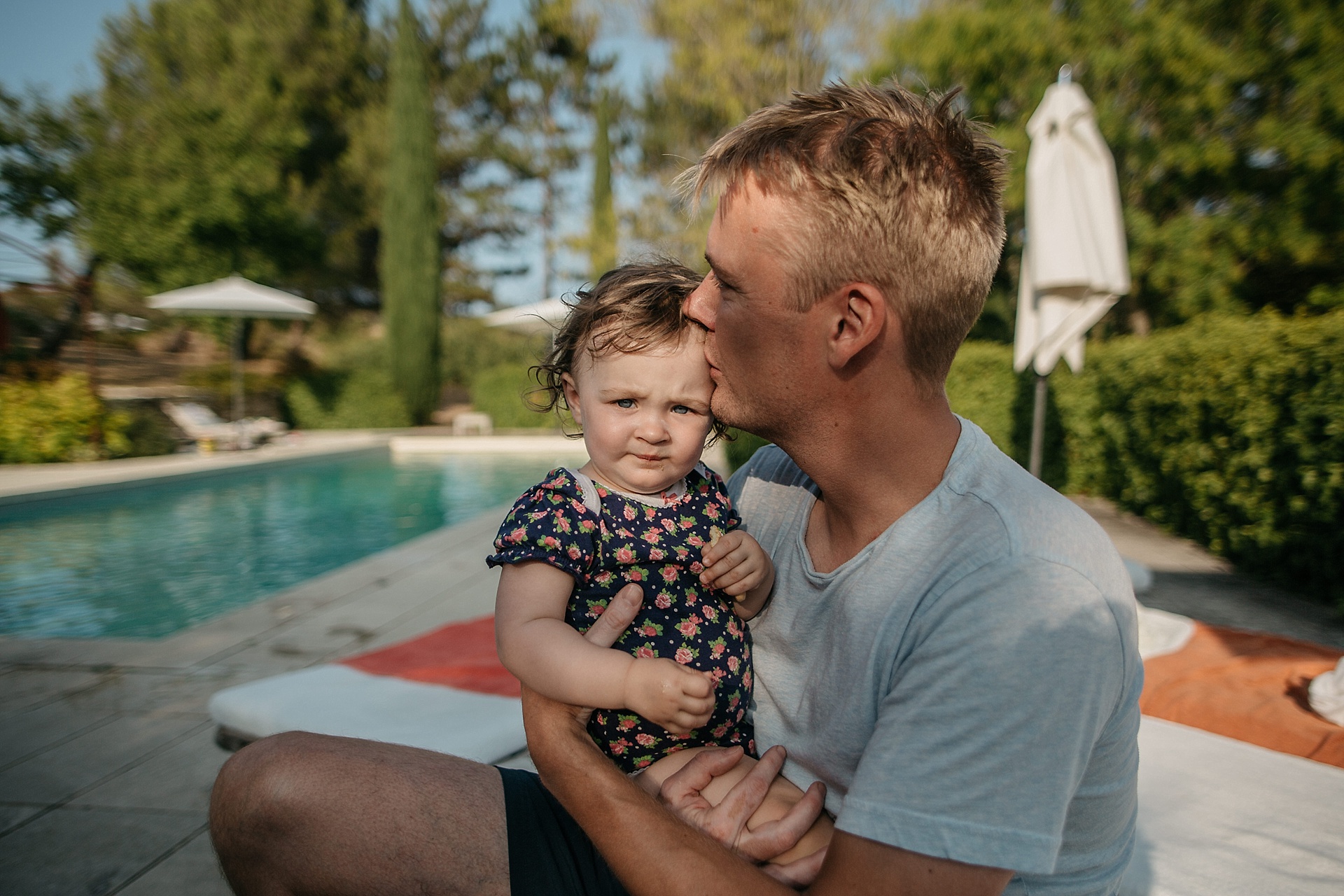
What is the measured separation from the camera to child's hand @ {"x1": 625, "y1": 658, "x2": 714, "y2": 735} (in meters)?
1.34

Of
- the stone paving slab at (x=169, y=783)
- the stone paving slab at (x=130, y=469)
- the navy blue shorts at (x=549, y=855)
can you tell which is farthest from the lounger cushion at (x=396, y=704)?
the stone paving slab at (x=130, y=469)

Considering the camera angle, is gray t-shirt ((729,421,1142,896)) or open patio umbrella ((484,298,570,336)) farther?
open patio umbrella ((484,298,570,336))

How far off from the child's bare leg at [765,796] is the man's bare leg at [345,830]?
0.99 ft

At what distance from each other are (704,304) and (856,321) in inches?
14.2

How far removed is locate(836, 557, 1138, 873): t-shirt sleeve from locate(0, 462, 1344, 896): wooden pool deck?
2.14 meters

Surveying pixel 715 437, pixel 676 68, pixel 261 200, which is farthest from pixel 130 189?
pixel 715 437

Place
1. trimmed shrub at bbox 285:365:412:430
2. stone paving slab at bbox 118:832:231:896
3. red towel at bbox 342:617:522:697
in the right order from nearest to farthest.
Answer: stone paving slab at bbox 118:832:231:896 → red towel at bbox 342:617:522:697 → trimmed shrub at bbox 285:365:412:430

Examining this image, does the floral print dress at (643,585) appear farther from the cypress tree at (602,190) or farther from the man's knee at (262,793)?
the cypress tree at (602,190)

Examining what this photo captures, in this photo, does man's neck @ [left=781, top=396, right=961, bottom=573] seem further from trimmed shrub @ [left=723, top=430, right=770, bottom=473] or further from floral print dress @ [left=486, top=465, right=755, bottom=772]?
trimmed shrub @ [left=723, top=430, right=770, bottom=473]

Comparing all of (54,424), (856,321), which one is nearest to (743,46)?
(54,424)

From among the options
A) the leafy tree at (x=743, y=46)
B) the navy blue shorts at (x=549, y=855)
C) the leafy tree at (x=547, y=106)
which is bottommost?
the navy blue shorts at (x=549, y=855)

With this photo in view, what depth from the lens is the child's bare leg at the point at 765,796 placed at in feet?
4.58

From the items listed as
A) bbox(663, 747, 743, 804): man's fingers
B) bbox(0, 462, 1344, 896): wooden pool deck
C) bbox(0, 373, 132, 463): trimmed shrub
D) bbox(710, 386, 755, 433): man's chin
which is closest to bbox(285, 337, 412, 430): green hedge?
bbox(0, 373, 132, 463): trimmed shrub

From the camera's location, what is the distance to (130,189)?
65.4 ft
